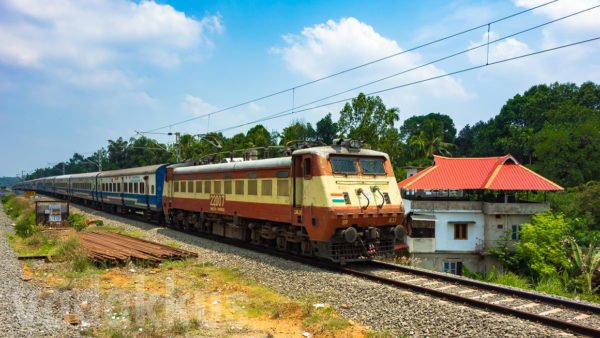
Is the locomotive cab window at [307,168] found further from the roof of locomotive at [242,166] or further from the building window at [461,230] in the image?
the building window at [461,230]

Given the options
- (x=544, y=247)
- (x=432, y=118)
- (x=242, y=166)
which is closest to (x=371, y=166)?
(x=242, y=166)

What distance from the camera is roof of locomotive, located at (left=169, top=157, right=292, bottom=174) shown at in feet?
51.7

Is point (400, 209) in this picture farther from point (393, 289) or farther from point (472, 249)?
point (472, 249)

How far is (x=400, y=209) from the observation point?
1464 centimetres

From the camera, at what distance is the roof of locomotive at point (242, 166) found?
15.8m

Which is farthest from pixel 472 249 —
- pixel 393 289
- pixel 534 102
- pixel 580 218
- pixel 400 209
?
pixel 534 102

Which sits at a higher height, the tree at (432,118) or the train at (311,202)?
the tree at (432,118)

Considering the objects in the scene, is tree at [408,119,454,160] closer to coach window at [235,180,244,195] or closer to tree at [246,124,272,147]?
tree at [246,124,272,147]

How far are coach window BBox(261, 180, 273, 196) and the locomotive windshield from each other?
296 cm

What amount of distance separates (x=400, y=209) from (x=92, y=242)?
12.3 metres

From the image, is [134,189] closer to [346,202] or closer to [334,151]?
[334,151]

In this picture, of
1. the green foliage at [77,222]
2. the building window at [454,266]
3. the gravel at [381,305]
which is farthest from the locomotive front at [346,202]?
the building window at [454,266]

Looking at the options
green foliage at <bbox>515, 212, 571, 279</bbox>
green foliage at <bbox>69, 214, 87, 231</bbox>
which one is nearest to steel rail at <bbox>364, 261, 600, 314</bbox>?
green foliage at <bbox>69, 214, 87, 231</bbox>

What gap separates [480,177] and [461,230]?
4451mm
